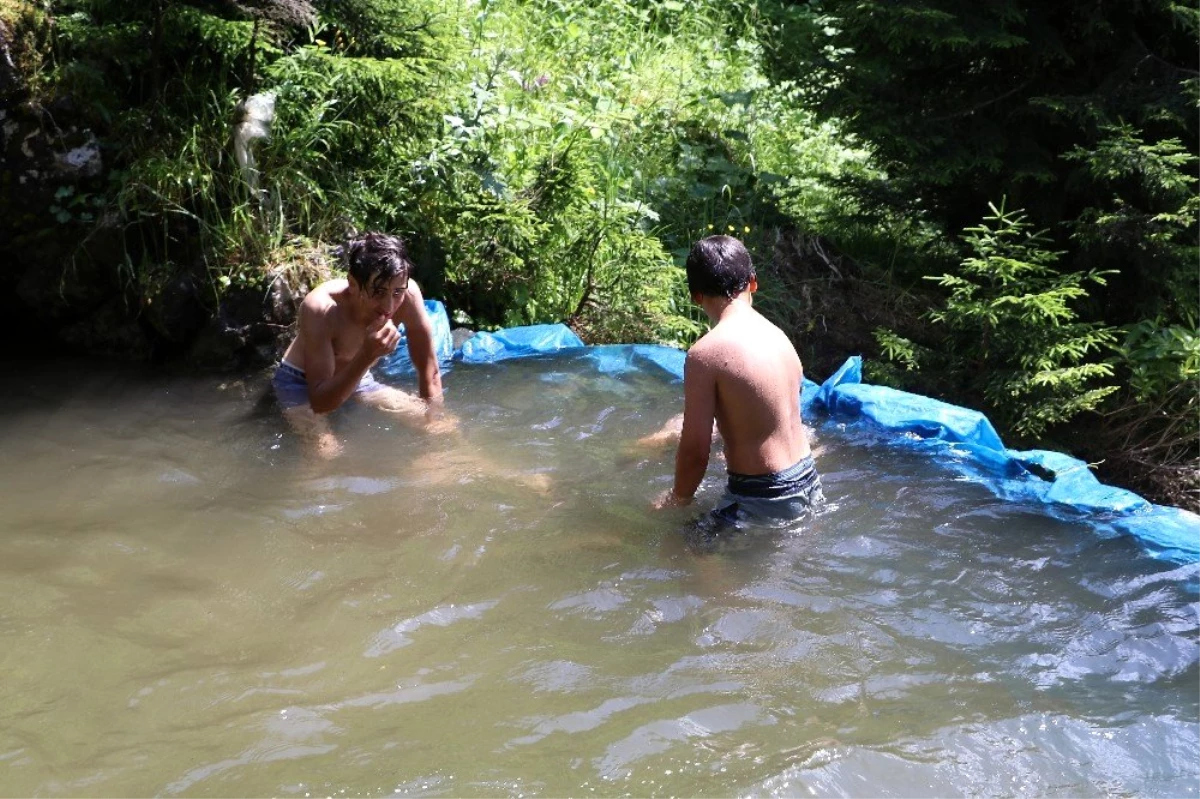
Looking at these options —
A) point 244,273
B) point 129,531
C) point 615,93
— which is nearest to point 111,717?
point 129,531

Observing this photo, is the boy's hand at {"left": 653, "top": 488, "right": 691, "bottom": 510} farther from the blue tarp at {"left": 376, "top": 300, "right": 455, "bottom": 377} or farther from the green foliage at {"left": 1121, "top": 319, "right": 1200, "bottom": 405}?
the green foliage at {"left": 1121, "top": 319, "right": 1200, "bottom": 405}

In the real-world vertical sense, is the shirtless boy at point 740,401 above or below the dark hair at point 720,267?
below

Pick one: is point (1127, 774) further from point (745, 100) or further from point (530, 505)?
point (745, 100)

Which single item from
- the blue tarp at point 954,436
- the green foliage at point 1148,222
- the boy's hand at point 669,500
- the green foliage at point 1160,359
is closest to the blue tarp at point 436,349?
the blue tarp at point 954,436

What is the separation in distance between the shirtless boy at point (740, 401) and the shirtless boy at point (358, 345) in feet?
4.80

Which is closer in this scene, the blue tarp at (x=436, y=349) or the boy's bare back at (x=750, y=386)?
the boy's bare back at (x=750, y=386)

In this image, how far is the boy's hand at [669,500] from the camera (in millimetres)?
4117

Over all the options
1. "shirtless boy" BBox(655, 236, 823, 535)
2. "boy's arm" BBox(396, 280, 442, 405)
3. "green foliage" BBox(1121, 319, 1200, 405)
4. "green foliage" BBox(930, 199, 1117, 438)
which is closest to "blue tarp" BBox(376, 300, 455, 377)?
"boy's arm" BBox(396, 280, 442, 405)

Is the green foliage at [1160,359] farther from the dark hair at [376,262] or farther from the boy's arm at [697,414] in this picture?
the dark hair at [376,262]

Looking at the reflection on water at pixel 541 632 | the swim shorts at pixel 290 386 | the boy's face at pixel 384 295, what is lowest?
the reflection on water at pixel 541 632

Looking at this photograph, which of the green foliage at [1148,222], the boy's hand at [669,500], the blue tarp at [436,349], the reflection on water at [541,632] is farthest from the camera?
the blue tarp at [436,349]

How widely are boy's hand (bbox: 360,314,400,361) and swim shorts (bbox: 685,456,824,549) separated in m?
1.57

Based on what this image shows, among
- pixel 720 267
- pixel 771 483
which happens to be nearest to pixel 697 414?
pixel 771 483

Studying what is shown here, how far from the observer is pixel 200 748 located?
282 cm
